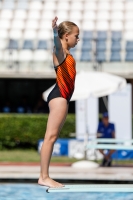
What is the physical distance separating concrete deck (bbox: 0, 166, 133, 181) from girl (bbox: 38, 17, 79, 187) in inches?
231

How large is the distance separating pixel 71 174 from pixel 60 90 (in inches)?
251

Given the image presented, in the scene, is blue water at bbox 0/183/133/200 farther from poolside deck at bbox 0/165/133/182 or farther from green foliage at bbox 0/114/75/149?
green foliage at bbox 0/114/75/149

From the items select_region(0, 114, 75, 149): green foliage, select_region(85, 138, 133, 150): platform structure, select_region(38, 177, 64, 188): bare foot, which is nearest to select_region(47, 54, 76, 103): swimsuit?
select_region(38, 177, 64, 188): bare foot

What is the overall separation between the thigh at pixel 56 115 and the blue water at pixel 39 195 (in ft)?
16.1

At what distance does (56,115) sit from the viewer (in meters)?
6.23

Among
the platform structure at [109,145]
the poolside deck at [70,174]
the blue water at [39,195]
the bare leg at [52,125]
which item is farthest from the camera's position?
the poolside deck at [70,174]

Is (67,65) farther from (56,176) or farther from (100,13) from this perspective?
(100,13)

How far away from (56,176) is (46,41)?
1362 centimetres

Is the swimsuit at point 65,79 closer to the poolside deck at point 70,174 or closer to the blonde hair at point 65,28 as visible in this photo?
the blonde hair at point 65,28

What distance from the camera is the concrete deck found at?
12141 millimetres

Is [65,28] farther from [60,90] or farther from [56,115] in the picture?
[56,115]

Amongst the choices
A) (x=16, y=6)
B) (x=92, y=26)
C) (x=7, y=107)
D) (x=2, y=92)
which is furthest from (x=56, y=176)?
(x=16, y=6)

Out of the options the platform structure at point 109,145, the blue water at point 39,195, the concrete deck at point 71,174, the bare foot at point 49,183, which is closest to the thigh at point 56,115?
the bare foot at point 49,183

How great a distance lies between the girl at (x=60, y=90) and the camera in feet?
20.4
